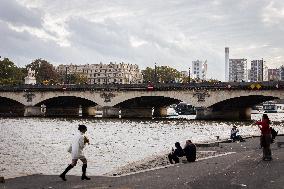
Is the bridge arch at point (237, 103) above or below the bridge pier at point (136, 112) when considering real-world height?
above

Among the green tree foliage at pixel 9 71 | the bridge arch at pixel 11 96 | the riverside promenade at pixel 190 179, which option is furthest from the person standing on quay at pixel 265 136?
the green tree foliage at pixel 9 71

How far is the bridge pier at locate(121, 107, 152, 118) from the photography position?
3959 inches

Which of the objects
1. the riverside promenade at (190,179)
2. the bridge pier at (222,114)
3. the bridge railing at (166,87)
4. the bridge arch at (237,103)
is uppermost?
the bridge railing at (166,87)

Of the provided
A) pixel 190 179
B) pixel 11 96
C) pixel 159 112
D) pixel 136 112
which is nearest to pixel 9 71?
pixel 11 96

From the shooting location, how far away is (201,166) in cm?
1980

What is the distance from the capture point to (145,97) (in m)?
92.6

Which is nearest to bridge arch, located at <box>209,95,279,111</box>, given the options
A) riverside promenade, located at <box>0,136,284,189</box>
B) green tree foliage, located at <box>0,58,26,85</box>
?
riverside promenade, located at <box>0,136,284,189</box>

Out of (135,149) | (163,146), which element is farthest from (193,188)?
(163,146)

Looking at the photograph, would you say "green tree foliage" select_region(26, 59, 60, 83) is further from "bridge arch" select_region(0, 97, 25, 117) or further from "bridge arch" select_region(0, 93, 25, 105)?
"bridge arch" select_region(0, 93, 25, 105)

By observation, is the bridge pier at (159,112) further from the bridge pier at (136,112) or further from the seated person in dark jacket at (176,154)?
the seated person in dark jacket at (176,154)

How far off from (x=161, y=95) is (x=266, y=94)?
777 inches

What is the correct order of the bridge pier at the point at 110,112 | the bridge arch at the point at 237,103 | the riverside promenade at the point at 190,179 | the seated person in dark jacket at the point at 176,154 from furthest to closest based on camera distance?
1. the bridge pier at the point at 110,112
2. the bridge arch at the point at 237,103
3. the seated person in dark jacket at the point at 176,154
4. the riverside promenade at the point at 190,179

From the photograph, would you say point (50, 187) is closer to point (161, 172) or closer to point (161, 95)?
point (161, 172)

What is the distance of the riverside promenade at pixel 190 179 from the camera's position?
14961 millimetres
